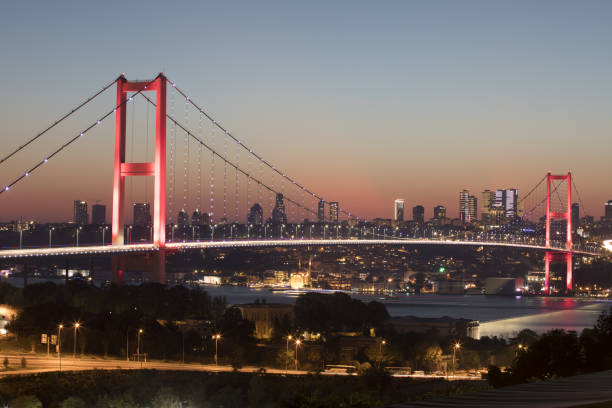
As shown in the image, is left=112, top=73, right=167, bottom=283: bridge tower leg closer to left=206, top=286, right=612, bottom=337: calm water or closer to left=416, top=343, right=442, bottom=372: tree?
left=416, top=343, right=442, bottom=372: tree

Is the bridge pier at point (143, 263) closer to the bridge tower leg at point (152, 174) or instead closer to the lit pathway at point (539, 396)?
the bridge tower leg at point (152, 174)

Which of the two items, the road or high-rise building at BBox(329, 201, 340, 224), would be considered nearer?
the road

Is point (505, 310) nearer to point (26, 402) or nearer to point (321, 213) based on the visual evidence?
point (321, 213)

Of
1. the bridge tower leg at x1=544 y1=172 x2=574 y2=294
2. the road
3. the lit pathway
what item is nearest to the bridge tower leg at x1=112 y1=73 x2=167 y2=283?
the road

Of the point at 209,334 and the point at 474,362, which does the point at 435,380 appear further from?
the point at 209,334

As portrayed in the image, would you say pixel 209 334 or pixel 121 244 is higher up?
pixel 121 244

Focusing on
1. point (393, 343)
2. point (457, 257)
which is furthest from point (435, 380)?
point (457, 257)

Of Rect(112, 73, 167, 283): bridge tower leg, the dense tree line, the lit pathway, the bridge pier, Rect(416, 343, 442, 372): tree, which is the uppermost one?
Rect(112, 73, 167, 283): bridge tower leg
